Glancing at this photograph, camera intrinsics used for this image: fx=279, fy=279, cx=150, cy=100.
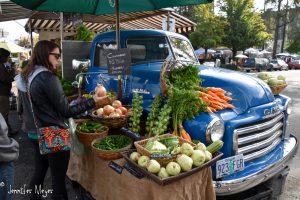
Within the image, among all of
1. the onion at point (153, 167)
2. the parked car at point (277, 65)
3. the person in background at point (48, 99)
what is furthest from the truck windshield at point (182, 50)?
the parked car at point (277, 65)

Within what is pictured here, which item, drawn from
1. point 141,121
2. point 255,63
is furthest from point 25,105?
point 255,63

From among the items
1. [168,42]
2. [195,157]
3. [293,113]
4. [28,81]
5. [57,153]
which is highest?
[168,42]

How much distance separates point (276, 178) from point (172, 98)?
5.19ft

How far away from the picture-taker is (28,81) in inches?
119

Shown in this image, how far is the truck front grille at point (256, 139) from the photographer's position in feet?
9.84

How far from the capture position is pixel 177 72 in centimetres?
359

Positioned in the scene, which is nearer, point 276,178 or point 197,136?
point 197,136

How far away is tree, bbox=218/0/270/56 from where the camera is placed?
1040 inches

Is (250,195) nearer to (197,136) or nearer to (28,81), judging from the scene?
(197,136)

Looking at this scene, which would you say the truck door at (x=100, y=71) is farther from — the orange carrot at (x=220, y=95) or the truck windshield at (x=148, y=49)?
the orange carrot at (x=220, y=95)

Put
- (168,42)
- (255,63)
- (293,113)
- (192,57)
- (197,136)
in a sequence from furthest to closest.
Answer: (255,63)
(293,113)
(192,57)
(168,42)
(197,136)

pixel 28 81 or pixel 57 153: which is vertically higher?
pixel 28 81

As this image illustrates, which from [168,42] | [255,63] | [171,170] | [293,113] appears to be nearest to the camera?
[171,170]

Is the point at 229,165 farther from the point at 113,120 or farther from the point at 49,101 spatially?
the point at 49,101
